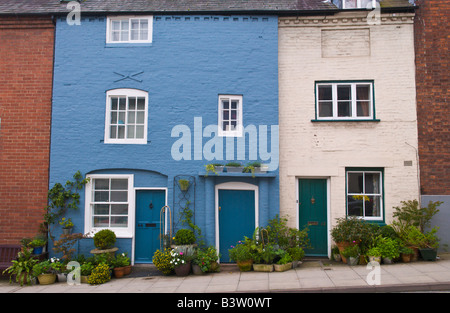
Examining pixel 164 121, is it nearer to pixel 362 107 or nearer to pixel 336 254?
pixel 362 107

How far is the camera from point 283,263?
8.54 metres

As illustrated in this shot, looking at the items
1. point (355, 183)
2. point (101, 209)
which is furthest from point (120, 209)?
point (355, 183)

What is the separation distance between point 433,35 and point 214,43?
661cm

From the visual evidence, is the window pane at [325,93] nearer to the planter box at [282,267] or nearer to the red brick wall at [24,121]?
the planter box at [282,267]

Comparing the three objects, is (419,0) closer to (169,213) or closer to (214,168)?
(214,168)

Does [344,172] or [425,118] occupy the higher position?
[425,118]

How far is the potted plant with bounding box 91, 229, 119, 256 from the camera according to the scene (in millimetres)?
8828

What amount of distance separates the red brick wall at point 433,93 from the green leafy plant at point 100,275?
358 inches

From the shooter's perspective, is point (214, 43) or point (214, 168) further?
point (214, 43)

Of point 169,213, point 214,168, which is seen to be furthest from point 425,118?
point 169,213

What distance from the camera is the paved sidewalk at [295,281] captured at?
6.96 m

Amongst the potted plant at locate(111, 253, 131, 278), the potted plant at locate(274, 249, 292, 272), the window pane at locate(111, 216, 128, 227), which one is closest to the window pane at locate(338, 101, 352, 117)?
the potted plant at locate(274, 249, 292, 272)

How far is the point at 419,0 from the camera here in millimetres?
9922
